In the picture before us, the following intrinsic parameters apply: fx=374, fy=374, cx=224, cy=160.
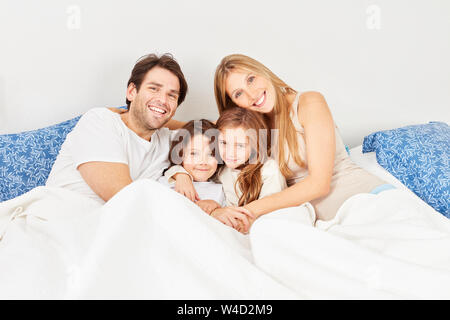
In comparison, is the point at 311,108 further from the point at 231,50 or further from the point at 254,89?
the point at 231,50

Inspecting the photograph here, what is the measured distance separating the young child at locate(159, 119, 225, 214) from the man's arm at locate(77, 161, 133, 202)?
229mm

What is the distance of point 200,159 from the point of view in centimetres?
152

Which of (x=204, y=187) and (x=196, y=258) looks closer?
(x=196, y=258)

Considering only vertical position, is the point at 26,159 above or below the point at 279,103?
below

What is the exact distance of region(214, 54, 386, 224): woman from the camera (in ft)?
4.27

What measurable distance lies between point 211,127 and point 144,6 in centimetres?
A: 78

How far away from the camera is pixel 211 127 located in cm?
153

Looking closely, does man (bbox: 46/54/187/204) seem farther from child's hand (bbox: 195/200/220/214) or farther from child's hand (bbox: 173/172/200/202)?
child's hand (bbox: 195/200/220/214)

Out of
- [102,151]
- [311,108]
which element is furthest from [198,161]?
[311,108]

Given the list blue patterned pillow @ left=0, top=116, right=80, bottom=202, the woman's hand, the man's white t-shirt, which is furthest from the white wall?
the woman's hand

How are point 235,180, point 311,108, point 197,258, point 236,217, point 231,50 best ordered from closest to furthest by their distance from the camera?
point 197,258
point 236,217
point 311,108
point 235,180
point 231,50

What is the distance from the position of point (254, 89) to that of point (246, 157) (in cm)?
26

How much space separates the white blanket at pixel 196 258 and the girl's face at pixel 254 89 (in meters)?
0.62

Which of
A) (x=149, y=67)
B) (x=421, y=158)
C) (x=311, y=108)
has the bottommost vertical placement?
(x=421, y=158)
